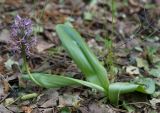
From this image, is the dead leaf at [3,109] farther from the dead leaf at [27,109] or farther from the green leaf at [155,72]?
the green leaf at [155,72]

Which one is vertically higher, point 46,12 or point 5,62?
point 46,12

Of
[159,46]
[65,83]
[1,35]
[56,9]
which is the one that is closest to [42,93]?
[65,83]

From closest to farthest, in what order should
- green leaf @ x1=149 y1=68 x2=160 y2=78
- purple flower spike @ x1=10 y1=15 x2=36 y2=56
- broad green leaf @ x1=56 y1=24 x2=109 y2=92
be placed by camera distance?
purple flower spike @ x1=10 y1=15 x2=36 y2=56
broad green leaf @ x1=56 y1=24 x2=109 y2=92
green leaf @ x1=149 y1=68 x2=160 y2=78

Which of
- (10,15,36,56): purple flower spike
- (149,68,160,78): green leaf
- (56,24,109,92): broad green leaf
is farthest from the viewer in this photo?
(149,68,160,78): green leaf

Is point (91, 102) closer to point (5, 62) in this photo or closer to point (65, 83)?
point (65, 83)

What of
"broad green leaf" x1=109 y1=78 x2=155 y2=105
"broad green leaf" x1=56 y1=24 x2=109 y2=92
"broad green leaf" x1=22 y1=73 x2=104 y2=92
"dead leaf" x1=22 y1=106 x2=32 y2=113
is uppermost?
"broad green leaf" x1=56 y1=24 x2=109 y2=92

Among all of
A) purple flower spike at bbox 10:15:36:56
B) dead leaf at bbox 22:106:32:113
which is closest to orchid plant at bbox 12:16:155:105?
purple flower spike at bbox 10:15:36:56

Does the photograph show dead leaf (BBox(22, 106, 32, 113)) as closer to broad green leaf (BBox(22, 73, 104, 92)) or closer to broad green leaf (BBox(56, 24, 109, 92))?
broad green leaf (BBox(22, 73, 104, 92))

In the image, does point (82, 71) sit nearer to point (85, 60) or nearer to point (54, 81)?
Result: point (85, 60)
